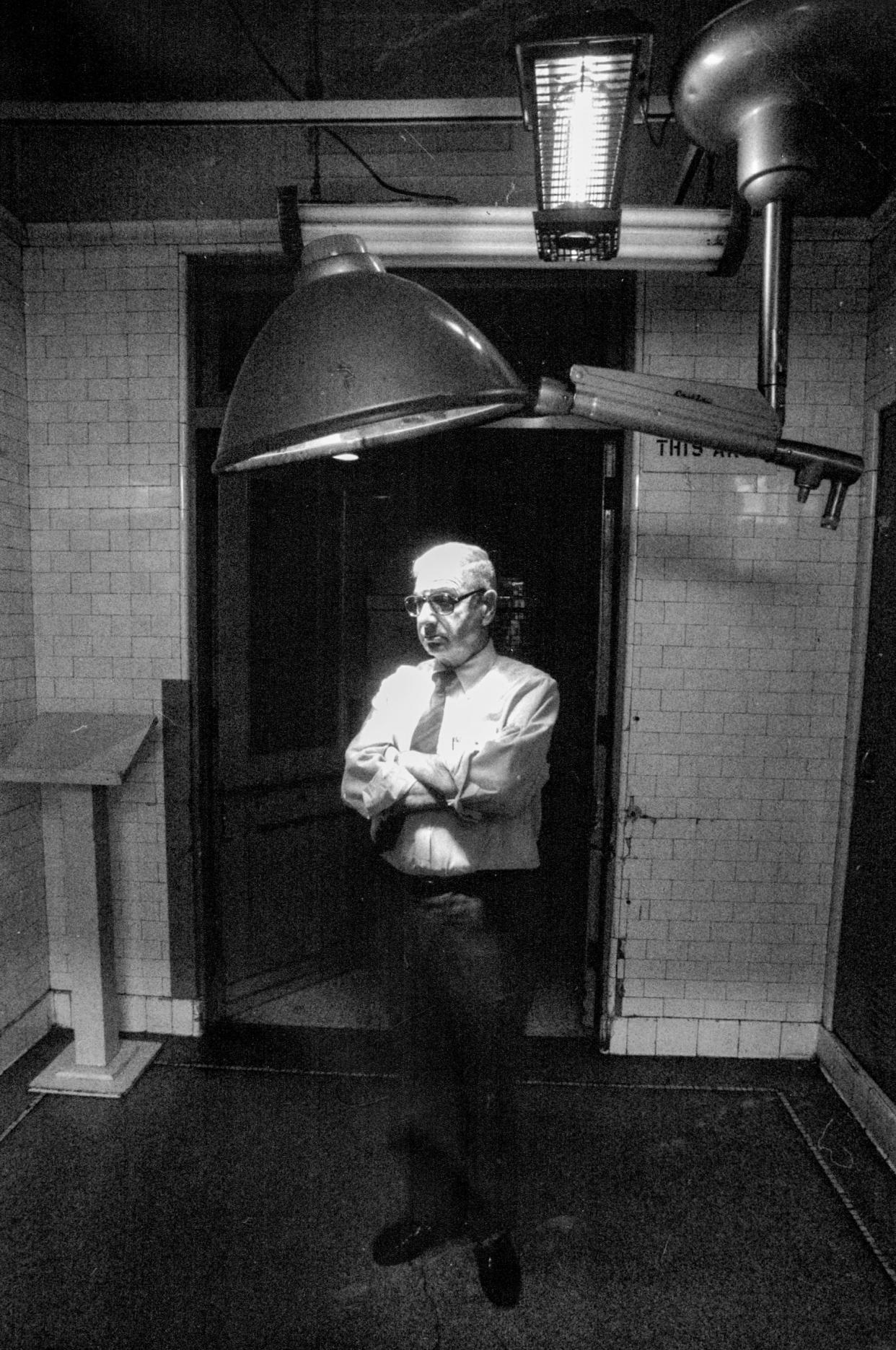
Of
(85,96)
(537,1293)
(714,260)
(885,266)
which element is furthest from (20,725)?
(885,266)

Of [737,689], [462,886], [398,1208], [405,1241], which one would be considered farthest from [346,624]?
[405,1241]

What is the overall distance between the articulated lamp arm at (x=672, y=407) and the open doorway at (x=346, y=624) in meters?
0.94

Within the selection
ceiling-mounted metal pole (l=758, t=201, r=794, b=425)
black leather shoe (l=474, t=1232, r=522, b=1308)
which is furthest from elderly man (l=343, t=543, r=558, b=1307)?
ceiling-mounted metal pole (l=758, t=201, r=794, b=425)

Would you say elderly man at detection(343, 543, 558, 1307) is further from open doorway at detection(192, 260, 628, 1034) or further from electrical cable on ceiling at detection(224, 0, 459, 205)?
electrical cable on ceiling at detection(224, 0, 459, 205)

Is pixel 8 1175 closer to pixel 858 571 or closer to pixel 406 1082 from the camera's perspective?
pixel 406 1082

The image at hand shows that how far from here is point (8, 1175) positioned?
2.54 m

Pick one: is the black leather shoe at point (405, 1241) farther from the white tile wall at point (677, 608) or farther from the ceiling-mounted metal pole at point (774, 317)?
the ceiling-mounted metal pole at point (774, 317)

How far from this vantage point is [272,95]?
304 cm

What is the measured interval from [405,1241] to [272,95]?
4.12 meters

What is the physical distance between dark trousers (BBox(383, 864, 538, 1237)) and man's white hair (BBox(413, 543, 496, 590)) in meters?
0.88

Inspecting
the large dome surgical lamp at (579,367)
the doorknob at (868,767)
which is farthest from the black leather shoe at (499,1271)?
the large dome surgical lamp at (579,367)

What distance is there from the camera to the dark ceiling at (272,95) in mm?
2709

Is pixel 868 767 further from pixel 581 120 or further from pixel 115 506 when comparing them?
pixel 115 506

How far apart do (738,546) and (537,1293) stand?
8.64ft
